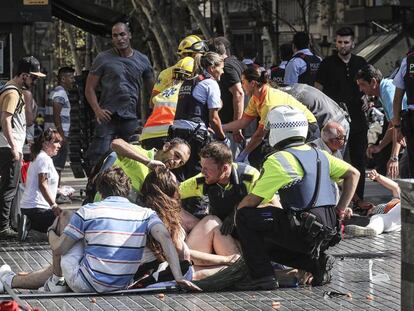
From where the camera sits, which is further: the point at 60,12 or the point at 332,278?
the point at 60,12

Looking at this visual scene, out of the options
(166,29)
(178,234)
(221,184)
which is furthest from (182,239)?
(166,29)

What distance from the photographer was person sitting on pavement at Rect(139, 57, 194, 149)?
12.9 metres

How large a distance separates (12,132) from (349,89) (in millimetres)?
3925

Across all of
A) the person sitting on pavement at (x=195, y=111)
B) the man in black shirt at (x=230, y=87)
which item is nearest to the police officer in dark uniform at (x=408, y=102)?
the man in black shirt at (x=230, y=87)

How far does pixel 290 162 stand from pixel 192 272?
1.09 metres

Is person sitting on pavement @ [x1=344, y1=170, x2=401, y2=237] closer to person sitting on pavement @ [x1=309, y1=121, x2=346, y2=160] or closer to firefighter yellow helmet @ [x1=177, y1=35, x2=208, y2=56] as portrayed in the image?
person sitting on pavement @ [x1=309, y1=121, x2=346, y2=160]

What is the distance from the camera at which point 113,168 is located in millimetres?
9789

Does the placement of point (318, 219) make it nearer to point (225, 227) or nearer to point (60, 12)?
point (225, 227)

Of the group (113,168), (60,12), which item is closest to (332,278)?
(113,168)

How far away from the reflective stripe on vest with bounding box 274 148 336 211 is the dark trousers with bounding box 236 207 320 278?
0.36ft

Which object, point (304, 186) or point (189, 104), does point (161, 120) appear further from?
point (304, 186)

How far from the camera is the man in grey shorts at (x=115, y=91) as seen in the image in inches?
533

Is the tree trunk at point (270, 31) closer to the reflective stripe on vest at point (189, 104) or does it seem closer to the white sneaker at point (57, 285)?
the reflective stripe on vest at point (189, 104)

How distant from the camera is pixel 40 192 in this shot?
12.9 metres
